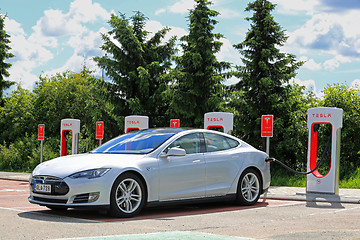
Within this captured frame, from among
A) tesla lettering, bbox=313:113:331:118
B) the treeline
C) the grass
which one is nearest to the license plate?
tesla lettering, bbox=313:113:331:118

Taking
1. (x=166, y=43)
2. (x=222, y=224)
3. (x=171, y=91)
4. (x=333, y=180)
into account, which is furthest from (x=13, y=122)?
(x=222, y=224)

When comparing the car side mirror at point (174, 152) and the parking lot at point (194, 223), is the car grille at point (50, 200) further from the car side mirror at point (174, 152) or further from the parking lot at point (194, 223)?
the car side mirror at point (174, 152)

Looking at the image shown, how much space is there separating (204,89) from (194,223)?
16.2m

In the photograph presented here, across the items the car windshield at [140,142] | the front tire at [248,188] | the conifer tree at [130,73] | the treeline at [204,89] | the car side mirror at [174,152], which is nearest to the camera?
the car side mirror at [174,152]

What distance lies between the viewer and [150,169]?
8.80 meters

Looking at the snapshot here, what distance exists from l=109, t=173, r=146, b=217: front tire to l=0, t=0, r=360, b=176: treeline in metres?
11.4

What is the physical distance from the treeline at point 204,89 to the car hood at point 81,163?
11484 millimetres

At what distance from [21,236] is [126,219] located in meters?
2.15

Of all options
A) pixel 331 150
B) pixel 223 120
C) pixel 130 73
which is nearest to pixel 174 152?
pixel 331 150

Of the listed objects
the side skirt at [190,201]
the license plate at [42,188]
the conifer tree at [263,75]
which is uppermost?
the conifer tree at [263,75]

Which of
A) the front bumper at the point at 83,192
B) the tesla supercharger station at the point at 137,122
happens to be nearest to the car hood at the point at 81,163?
the front bumper at the point at 83,192

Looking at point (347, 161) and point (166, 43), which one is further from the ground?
point (166, 43)

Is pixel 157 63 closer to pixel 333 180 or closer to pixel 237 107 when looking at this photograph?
pixel 237 107

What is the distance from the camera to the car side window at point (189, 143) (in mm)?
9547
